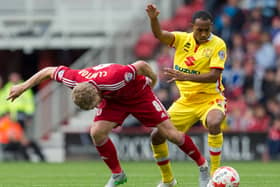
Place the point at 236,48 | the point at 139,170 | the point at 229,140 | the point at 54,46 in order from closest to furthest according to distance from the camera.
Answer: the point at 139,170 < the point at 229,140 < the point at 236,48 < the point at 54,46

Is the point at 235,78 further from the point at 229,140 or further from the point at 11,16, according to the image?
the point at 11,16

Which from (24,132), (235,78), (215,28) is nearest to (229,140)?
(235,78)

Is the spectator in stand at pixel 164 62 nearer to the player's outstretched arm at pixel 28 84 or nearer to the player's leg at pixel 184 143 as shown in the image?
the player's leg at pixel 184 143

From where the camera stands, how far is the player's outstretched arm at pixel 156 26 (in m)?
11.9

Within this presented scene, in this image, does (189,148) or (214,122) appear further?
(214,122)

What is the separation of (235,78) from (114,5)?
5.70 m

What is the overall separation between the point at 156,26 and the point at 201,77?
0.81 metres

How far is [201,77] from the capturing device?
1197cm

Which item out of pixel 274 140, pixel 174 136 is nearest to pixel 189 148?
pixel 174 136

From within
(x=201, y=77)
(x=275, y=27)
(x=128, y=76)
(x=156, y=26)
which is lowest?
(x=275, y=27)

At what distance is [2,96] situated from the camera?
23.0 meters

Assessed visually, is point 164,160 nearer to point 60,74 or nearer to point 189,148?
point 189,148

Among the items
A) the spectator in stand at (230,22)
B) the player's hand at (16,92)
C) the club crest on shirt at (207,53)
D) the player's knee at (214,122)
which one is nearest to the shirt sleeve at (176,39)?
the club crest on shirt at (207,53)

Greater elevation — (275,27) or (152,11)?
(152,11)
